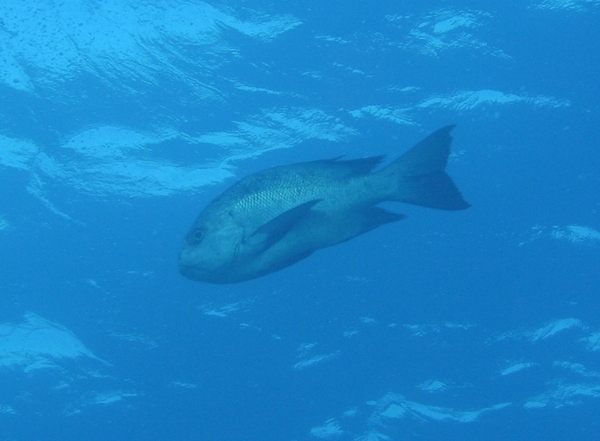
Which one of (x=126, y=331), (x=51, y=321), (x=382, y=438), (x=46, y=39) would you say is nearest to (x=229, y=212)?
(x=46, y=39)

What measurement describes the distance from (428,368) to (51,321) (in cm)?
1170

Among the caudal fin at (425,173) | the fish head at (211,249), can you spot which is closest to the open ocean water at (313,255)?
the caudal fin at (425,173)

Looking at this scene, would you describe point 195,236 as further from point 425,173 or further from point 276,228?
point 425,173

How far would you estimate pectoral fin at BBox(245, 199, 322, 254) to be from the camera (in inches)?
119

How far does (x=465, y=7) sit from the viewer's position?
9.26 m

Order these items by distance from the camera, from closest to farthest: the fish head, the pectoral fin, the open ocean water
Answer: the pectoral fin → the fish head → the open ocean water

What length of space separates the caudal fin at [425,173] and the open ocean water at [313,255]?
6640mm

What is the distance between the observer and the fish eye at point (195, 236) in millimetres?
3230

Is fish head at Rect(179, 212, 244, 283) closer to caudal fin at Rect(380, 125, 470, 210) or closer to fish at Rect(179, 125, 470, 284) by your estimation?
fish at Rect(179, 125, 470, 284)

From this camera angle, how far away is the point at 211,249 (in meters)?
3.18

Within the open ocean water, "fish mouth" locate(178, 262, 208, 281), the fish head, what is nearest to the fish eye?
the fish head

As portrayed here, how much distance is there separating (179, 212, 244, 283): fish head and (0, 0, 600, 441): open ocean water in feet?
23.2

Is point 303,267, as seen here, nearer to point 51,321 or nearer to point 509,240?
point 509,240

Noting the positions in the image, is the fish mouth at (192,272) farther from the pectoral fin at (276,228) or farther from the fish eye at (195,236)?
the pectoral fin at (276,228)
